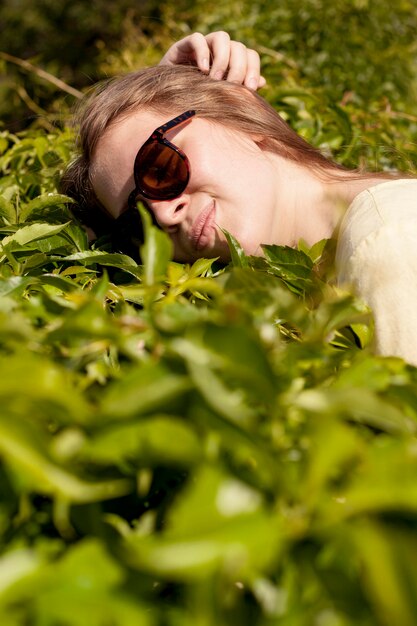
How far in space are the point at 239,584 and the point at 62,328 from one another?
0.23 meters

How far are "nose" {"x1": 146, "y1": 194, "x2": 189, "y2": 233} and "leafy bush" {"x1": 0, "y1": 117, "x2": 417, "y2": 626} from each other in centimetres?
89

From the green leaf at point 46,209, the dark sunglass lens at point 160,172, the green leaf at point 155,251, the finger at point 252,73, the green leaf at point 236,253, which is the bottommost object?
the green leaf at point 46,209

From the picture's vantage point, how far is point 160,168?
141cm

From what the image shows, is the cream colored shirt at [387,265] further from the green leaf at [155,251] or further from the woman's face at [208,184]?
the green leaf at [155,251]

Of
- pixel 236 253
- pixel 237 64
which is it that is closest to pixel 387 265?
pixel 236 253

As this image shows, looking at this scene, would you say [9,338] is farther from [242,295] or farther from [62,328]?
[242,295]

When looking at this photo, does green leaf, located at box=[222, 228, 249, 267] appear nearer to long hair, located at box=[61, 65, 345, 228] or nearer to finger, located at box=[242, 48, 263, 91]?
long hair, located at box=[61, 65, 345, 228]

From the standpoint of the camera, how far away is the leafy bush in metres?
0.40

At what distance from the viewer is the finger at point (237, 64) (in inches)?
69.1

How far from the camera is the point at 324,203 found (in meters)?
1.53

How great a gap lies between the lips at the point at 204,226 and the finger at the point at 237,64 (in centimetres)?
49

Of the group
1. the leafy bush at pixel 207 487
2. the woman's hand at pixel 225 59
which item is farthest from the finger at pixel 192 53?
the leafy bush at pixel 207 487

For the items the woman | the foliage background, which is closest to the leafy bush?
the foliage background

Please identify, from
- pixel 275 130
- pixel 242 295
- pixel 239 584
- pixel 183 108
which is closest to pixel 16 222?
pixel 183 108
